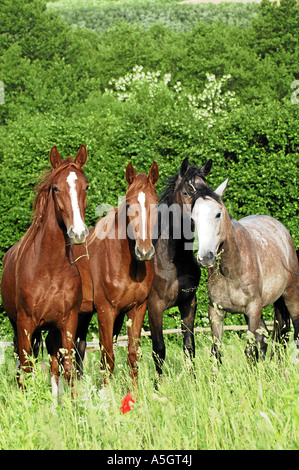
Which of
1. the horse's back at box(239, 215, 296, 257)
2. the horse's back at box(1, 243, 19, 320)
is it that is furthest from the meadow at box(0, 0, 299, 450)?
the horse's back at box(239, 215, 296, 257)

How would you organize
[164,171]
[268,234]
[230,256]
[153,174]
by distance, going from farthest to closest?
1. [164,171]
2. [268,234]
3. [230,256]
4. [153,174]

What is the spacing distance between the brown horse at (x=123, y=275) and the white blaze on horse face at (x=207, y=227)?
1.37 ft

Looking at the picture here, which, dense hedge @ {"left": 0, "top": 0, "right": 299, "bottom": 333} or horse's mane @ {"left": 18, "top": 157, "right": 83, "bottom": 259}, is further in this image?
dense hedge @ {"left": 0, "top": 0, "right": 299, "bottom": 333}

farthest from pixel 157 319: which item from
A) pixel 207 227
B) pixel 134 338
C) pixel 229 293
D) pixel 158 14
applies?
pixel 158 14

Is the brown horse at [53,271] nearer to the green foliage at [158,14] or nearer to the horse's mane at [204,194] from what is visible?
the horse's mane at [204,194]

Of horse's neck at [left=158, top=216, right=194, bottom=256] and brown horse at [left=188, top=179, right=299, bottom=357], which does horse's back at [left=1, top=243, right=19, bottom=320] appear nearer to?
horse's neck at [left=158, top=216, right=194, bottom=256]

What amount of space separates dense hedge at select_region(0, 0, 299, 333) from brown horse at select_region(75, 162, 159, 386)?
74cm

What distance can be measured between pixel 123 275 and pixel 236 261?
118 cm

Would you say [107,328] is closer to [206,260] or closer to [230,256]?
[206,260]

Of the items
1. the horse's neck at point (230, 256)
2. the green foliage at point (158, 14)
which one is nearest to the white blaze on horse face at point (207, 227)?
the horse's neck at point (230, 256)

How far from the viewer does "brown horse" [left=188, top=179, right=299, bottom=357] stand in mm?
5152

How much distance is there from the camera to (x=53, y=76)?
28328 millimetres

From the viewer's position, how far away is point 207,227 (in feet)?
16.7

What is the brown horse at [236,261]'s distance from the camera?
16.9 feet
